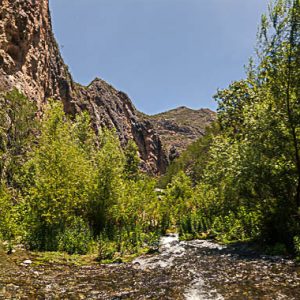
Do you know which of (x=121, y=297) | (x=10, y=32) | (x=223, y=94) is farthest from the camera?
(x=10, y=32)

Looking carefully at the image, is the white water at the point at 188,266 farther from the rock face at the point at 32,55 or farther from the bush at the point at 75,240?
the rock face at the point at 32,55

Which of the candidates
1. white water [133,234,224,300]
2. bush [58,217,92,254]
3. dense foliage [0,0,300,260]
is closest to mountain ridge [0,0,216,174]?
dense foliage [0,0,300,260]

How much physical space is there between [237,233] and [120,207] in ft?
28.3

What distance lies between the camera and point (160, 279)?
37.2ft

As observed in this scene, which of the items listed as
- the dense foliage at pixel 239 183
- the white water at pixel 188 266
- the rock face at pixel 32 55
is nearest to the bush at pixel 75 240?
the dense foliage at pixel 239 183

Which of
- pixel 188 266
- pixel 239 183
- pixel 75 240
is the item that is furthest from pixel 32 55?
pixel 188 266

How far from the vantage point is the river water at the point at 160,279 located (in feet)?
30.4

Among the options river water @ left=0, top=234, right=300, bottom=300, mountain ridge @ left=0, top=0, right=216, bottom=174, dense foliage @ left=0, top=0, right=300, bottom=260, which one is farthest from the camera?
mountain ridge @ left=0, top=0, right=216, bottom=174

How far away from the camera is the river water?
9.27m

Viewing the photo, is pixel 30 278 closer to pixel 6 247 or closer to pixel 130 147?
pixel 6 247

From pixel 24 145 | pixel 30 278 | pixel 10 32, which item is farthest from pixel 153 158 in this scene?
pixel 30 278

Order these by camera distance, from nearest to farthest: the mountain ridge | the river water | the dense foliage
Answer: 1. the river water
2. the dense foliage
3. the mountain ridge

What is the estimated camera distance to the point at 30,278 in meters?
10.8

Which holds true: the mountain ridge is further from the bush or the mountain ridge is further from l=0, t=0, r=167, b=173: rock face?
the bush
